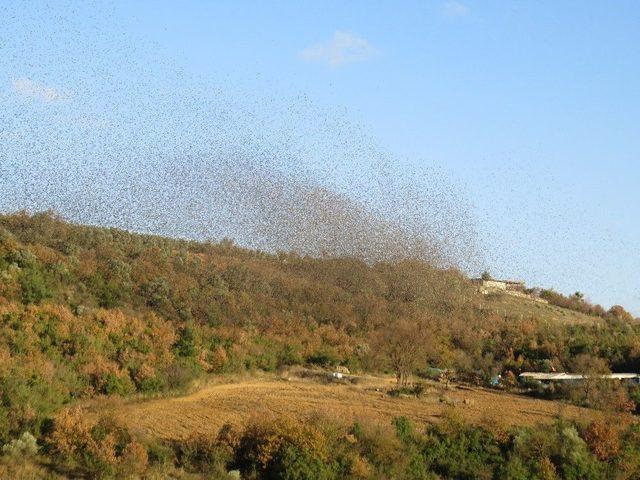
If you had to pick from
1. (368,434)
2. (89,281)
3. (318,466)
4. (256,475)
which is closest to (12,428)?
(256,475)

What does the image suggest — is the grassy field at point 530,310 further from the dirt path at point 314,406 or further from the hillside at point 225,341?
the dirt path at point 314,406

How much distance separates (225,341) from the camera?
3506 centimetres

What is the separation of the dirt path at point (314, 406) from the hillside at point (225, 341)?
119 mm

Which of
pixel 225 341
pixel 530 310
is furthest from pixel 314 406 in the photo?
pixel 530 310

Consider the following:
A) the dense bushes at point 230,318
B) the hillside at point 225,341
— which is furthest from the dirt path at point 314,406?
the dense bushes at point 230,318

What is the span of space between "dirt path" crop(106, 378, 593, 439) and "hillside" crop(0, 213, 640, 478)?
0.39 feet

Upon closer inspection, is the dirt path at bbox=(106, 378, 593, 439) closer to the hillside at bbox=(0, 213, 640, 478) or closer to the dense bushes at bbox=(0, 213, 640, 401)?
the hillside at bbox=(0, 213, 640, 478)

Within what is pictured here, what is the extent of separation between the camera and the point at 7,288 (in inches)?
1284

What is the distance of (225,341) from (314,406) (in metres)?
10.3

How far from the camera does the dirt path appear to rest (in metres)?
22.2

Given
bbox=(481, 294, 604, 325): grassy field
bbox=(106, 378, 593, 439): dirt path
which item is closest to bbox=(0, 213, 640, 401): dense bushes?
bbox=(106, 378, 593, 439): dirt path

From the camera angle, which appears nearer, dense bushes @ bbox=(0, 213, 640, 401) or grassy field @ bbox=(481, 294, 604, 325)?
dense bushes @ bbox=(0, 213, 640, 401)

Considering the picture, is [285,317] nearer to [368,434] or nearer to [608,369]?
[608,369]

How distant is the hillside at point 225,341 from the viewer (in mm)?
21516
